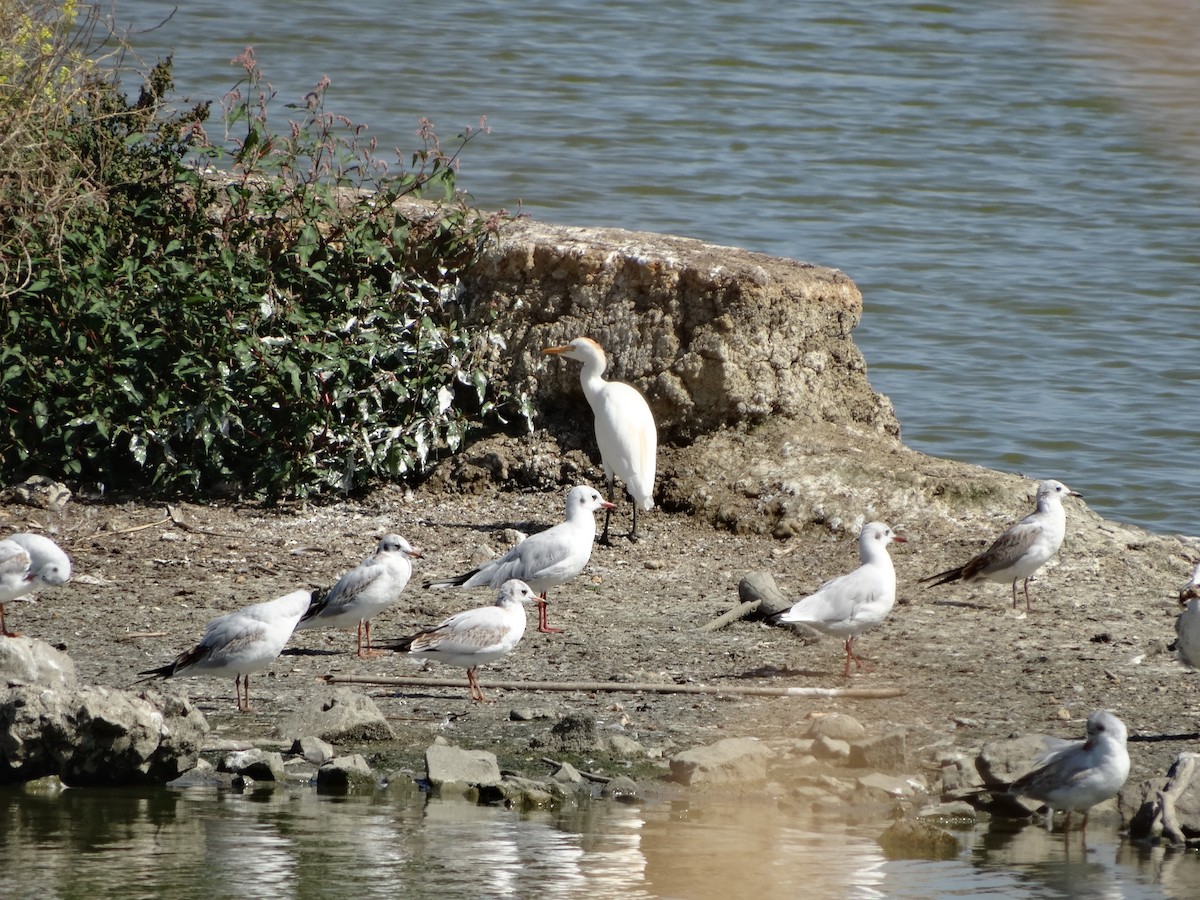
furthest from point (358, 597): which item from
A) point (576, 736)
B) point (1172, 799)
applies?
point (1172, 799)

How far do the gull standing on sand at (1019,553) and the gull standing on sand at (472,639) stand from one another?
262 centimetres

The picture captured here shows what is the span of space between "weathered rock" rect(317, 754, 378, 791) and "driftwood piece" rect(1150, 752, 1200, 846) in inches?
112

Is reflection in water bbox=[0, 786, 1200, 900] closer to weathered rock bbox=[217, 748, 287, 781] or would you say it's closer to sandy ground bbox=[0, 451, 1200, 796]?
weathered rock bbox=[217, 748, 287, 781]

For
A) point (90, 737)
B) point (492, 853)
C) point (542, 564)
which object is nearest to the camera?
point (492, 853)

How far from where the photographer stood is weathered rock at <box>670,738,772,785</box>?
5887 mm

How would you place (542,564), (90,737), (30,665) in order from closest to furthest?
(90,737), (30,665), (542,564)

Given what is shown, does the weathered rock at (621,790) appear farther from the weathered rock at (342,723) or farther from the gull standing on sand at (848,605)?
the gull standing on sand at (848,605)

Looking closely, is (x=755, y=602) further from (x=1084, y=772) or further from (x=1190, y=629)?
(x=1084, y=772)

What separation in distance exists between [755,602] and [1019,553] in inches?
55.5

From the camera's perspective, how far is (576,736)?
620 centimetres

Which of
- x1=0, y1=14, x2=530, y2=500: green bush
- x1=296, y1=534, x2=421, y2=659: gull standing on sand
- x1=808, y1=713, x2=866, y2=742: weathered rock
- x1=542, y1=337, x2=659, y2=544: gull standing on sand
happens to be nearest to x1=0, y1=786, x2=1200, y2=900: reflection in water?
x1=808, y1=713, x2=866, y2=742: weathered rock

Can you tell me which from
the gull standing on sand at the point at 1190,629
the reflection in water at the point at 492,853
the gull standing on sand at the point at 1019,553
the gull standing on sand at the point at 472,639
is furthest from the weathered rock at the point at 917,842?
the gull standing on sand at the point at 1019,553

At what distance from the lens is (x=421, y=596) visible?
8.43 m

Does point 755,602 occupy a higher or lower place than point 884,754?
higher
